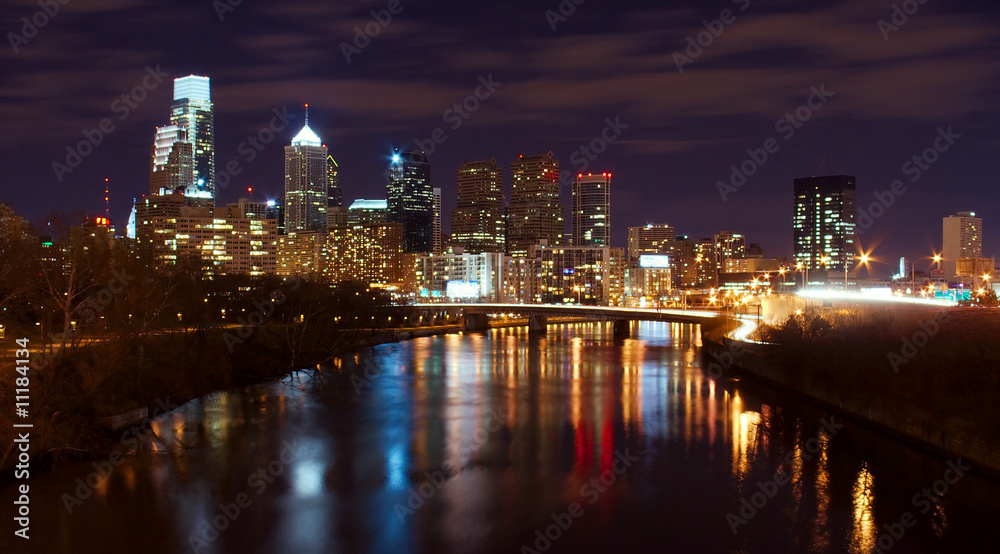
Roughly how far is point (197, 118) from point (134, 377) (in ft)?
560

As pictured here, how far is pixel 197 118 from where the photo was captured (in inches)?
7062

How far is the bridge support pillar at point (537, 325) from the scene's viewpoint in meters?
70.9

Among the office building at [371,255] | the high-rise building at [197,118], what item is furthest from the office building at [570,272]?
the high-rise building at [197,118]

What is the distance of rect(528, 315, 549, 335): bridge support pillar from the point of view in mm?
70856

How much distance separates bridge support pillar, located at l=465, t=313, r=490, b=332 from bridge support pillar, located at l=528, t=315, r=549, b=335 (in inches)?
170

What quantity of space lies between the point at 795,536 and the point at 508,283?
105 meters

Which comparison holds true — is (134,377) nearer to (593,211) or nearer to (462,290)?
(462,290)

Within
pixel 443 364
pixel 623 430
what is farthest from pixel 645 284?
pixel 623 430

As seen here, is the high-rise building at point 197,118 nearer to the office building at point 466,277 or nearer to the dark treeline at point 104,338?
the office building at point 466,277

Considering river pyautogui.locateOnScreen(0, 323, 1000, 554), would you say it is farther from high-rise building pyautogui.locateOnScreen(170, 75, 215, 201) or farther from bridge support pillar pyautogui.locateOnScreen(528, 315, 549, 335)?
high-rise building pyautogui.locateOnScreen(170, 75, 215, 201)

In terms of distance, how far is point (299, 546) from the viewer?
47.1 feet

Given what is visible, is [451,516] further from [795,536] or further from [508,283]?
[508,283]

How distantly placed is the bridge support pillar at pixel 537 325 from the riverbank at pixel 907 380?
123 ft

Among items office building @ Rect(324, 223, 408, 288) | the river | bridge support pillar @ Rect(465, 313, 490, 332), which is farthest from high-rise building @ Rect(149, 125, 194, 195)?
Answer: the river
